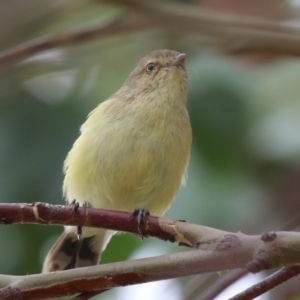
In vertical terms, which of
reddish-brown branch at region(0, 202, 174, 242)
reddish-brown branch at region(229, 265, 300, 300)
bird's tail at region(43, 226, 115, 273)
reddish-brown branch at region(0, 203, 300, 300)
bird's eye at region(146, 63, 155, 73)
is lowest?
reddish-brown branch at region(229, 265, 300, 300)

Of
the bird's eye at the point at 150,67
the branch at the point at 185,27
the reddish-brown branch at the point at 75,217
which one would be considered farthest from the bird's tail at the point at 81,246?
the reddish-brown branch at the point at 75,217

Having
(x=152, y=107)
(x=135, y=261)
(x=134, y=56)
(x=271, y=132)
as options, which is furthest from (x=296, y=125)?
(x=135, y=261)

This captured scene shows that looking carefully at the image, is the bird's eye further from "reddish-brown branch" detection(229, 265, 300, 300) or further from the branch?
"reddish-brown branch" detection(229, 265, 300, 300)

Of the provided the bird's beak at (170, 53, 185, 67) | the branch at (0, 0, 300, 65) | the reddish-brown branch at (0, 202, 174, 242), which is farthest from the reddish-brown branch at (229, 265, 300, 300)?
the bird's beak at (170, 53, 185, 67)

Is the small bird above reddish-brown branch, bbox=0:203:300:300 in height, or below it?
above

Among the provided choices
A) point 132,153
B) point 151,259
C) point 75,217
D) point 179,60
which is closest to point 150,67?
point 179,60

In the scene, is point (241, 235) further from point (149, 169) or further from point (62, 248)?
point (62, 248)

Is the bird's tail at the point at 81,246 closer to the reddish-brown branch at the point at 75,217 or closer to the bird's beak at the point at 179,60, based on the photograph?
the bird's beak at the point at 179,60
